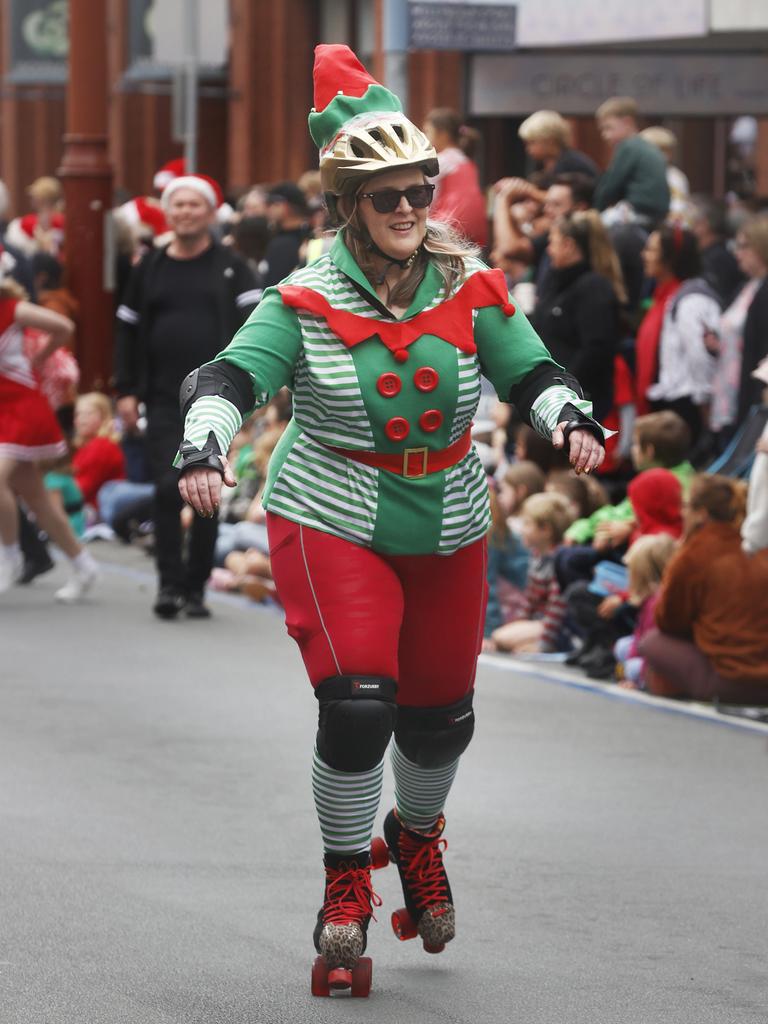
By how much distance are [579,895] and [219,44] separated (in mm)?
17845

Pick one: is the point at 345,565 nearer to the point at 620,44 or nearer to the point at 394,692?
the point at 394,692

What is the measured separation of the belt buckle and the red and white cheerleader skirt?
280 inches

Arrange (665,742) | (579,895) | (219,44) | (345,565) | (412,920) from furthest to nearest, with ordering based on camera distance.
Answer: (219,44) < (665,742) < (579,895) < (412,920) < (345,565)

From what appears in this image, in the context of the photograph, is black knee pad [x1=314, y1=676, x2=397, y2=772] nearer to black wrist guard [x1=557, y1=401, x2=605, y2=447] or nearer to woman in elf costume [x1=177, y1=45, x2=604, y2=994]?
woman in elf costume [x1=177, y1=45, x2=604, y2=994]

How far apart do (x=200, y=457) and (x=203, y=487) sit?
0.24ft

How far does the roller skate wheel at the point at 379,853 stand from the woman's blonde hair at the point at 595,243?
22.2 feet

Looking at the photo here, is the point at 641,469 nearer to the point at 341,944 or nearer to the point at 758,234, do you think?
the point at 758,234

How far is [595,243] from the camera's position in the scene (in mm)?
12289

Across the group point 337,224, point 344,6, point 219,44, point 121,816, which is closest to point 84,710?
point 121,816

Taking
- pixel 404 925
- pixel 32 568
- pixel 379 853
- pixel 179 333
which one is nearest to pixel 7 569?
pixel 32 568

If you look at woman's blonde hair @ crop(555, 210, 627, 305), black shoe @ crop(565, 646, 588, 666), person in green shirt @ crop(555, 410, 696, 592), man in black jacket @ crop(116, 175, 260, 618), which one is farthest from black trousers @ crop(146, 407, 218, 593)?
woman's blonde hair @ crop(555, 210, 627, 305)

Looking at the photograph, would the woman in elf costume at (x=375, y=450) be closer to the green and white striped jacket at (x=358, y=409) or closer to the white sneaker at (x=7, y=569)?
the green and white striped jacket at (x=358, y=409)

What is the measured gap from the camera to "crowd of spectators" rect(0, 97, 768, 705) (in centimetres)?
970

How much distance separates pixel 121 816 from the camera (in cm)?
748
